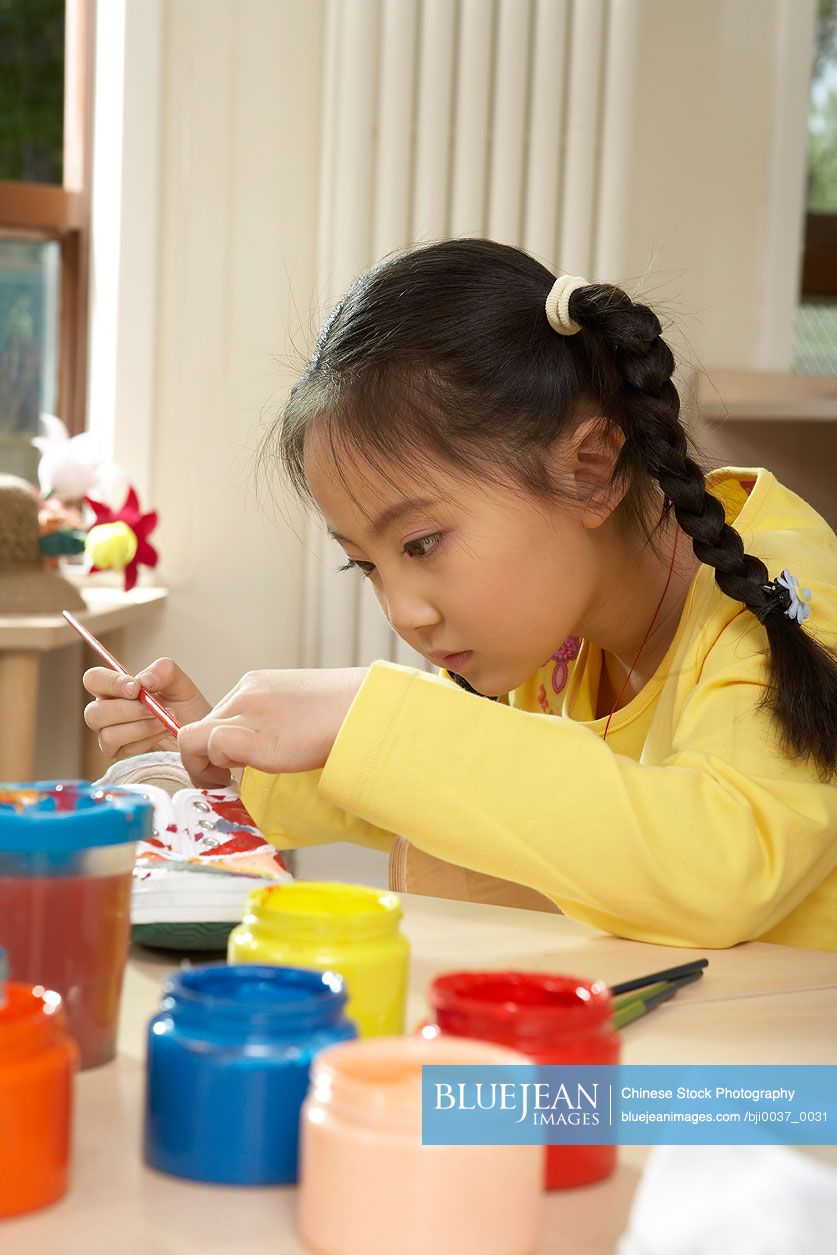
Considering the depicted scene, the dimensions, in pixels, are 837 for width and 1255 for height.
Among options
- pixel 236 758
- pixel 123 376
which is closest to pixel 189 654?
pixel 123 376

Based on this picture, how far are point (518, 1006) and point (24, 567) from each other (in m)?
1.78

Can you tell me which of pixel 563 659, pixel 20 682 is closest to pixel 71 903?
pixel 563 659

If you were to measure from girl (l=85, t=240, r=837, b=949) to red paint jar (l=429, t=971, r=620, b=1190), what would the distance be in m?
0.30

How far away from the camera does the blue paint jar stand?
441mm

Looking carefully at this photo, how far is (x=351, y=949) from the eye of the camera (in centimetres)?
54

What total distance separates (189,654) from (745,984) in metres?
1.94

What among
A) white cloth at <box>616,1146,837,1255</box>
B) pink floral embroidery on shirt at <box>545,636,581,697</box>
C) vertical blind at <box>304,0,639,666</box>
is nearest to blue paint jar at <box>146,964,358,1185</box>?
white cloth at <box>616,1146,837,1255</box>

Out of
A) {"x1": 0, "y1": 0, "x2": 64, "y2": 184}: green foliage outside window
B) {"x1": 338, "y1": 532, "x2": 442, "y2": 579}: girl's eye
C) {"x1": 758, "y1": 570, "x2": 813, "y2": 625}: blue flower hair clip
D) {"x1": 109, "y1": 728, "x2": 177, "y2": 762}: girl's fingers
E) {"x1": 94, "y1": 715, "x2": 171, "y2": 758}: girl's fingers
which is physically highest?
{"x1": 0, "y1": 0, "x2": 64, "y2": 184}: green foliage outside window

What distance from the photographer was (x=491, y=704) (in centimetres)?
81

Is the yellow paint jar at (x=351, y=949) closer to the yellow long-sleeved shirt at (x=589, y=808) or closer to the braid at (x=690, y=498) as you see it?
the yellow long-sleeved shirt at (x=589, y=808)

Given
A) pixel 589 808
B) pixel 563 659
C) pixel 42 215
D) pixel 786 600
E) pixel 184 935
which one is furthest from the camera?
pixel 42 215

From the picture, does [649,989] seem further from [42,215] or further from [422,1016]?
[42,215]

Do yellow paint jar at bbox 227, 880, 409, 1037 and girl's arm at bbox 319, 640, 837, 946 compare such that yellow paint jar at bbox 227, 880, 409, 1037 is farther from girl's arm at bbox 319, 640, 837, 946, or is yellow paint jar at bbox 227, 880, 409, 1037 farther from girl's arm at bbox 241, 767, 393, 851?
girl's arm at bbox 241, 767, 393, 851

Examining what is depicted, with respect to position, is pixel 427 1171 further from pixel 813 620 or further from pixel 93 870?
pixel 813 620
